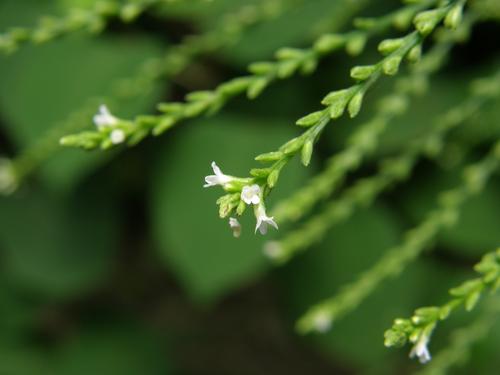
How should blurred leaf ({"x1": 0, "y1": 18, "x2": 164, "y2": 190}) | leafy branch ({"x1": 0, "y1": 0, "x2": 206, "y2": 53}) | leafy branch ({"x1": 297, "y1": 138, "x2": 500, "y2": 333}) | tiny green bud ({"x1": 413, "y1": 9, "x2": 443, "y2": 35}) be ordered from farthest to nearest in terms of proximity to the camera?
blurred leaf ({"x1": 0, "y1": 18, "x2": 164, "y2": 190}) → leafy branch ({"x1": 297, "y1": 138, "x2": 500, "y2": 333}) → leafy branch ({"x1": 0, "y1": 0, "x2": 206, "y2": 53}) → tiny green bud ({"x1": 413, "y1": 9, "x2": 443, "y2": 35})

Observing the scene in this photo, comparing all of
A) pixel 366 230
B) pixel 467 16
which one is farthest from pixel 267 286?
pixel 467 16

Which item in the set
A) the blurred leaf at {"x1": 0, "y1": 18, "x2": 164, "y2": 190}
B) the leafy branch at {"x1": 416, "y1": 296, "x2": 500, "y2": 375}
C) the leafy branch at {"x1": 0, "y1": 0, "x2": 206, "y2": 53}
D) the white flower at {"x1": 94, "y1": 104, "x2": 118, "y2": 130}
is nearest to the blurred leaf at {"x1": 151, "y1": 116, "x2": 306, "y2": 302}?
the blurred leaf at {"x1": 0, "y1": 18, "x2": 164, "y2": 190}

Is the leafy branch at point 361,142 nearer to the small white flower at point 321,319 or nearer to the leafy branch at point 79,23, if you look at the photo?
the small white flower at point 321,319

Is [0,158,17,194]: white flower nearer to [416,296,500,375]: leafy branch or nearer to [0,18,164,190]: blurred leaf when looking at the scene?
[0,18,164,190]: blurred leaf

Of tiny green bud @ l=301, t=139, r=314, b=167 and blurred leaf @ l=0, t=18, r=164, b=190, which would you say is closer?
tiny green bud @ l=301, t=139, r=314, b=167

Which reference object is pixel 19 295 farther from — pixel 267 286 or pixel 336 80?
pixel 336 80

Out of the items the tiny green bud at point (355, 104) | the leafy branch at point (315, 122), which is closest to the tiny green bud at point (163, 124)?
the leafy branch at point (315, 122)

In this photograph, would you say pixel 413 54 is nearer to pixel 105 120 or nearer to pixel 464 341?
pixel 105 120
